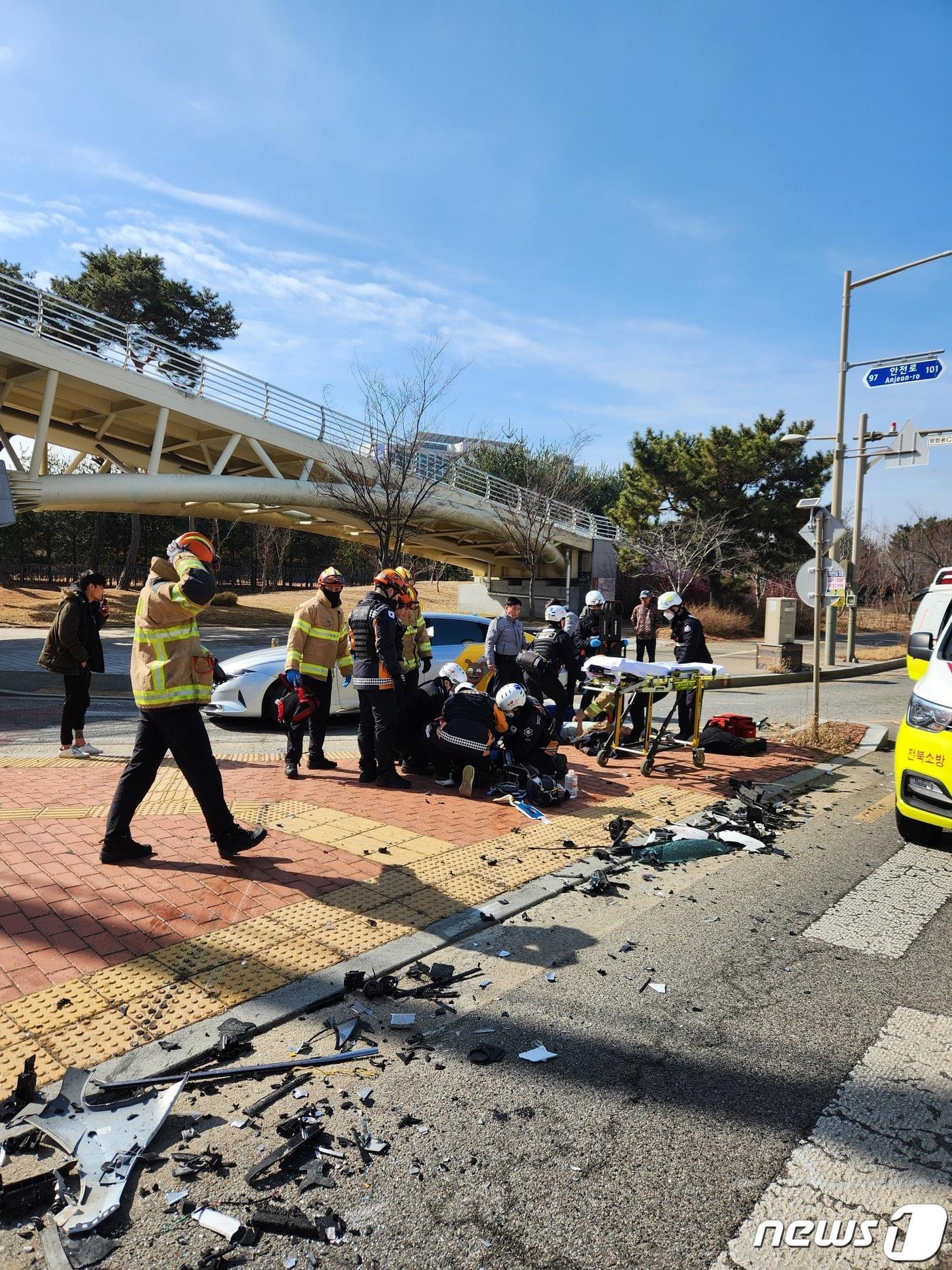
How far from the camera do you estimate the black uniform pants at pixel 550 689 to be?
836 cm

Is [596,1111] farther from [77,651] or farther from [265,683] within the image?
[265,683]

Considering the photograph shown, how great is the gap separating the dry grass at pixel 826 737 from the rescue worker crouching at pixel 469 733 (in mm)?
4546

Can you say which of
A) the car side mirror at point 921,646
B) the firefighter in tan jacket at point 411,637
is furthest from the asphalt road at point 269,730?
the car side mirror at point 921,646


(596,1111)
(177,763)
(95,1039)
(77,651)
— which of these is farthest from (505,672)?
(596,1111)

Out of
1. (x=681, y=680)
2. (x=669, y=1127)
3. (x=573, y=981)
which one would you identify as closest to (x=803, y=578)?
(x=681, y=680)

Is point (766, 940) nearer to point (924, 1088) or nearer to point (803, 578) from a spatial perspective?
point (924, 1088)

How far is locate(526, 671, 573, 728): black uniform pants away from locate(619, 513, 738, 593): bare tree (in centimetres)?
2377

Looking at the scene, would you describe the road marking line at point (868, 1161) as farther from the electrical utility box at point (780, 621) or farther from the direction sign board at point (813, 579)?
the electrical utility box at point (780, 621)

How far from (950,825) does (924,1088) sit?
263 cm

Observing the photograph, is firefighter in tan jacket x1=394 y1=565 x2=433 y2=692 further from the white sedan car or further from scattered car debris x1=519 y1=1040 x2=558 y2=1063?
scattered car debris x1=519 y1=1040 x2=558 y2=1063

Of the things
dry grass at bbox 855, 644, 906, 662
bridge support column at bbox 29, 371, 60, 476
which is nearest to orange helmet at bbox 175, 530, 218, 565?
bridge support column at bbox 29, 371, 60, 476

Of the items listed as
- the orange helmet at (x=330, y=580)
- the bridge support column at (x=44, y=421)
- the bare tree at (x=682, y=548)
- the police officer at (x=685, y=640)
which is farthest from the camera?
the bare tree at (x=682, y=548)

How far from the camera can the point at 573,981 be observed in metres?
3.72

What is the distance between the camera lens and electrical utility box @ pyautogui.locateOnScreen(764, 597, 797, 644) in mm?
19922
